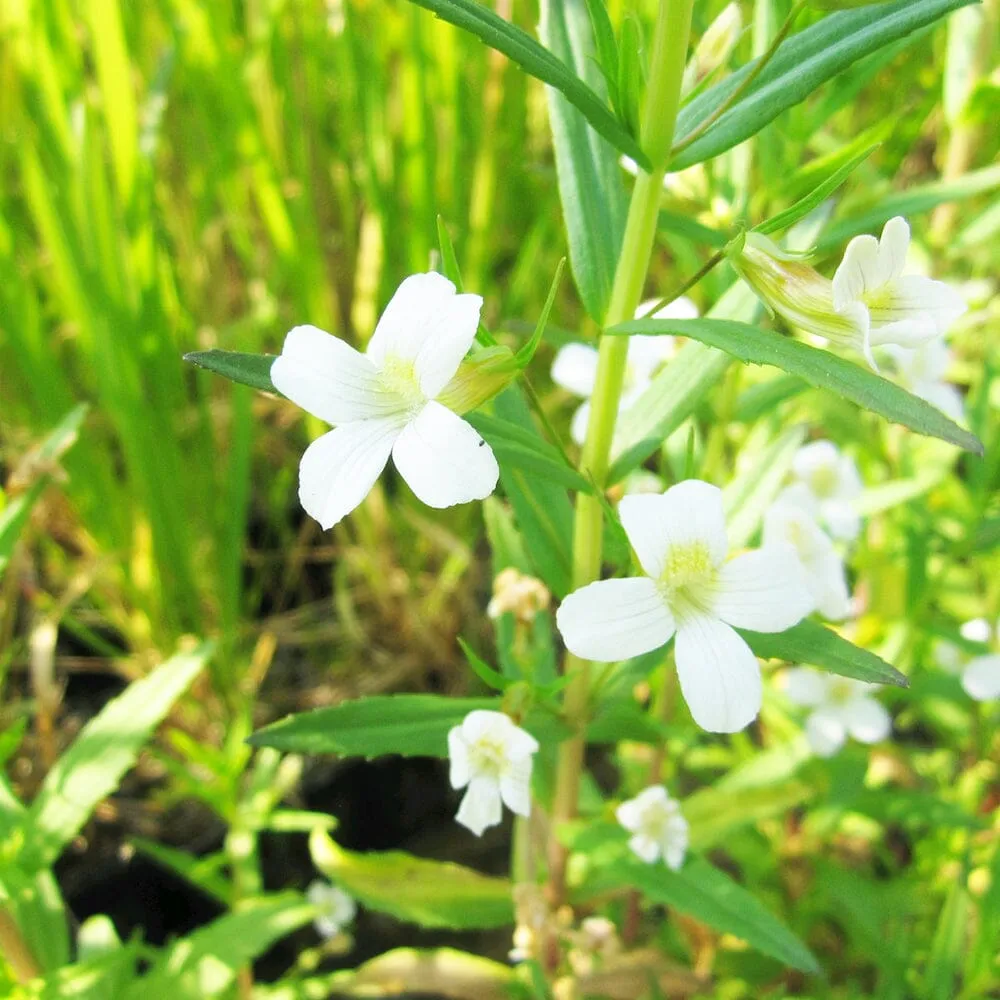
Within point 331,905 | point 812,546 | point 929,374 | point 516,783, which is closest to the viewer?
point 516,783

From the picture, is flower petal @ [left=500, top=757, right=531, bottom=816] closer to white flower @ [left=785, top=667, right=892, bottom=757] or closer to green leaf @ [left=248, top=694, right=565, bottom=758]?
green leaf @ [left=248, top=694, right=565, bottom=758]

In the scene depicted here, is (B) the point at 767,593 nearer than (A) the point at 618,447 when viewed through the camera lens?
Yes

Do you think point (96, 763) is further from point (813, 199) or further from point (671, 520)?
point (813, 199)

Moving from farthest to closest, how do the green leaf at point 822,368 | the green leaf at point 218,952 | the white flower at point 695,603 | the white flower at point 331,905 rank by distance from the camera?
the white flower at point 331,905, the green leaf at point 218,952, the white flower at point 695,603, the green leaf at point 822,368

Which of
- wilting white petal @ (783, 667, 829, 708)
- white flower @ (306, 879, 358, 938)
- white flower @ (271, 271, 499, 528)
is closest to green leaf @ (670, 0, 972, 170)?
white flower @ (271, 271, 499, 528)

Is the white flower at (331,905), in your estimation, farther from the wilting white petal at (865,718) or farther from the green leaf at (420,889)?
the wilting white petal at (865,718)

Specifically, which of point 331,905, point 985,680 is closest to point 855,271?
point 985,680

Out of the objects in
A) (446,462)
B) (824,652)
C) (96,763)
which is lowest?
(96,763)

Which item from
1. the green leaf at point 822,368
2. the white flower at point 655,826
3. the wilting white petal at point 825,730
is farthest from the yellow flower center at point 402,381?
the wilting white petal at point 825,730
